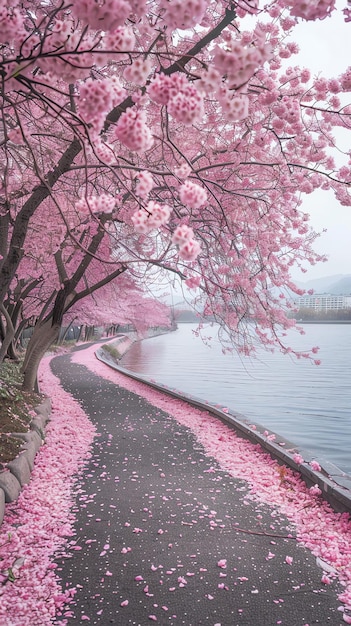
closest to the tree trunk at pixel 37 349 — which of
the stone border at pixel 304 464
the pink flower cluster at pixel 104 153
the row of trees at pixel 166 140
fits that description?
the row of trees at pixel 166 140

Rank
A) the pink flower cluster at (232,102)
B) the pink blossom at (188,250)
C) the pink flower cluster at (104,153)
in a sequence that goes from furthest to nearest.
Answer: the pink flower cluster at (104,153) → the pink blossom at (188,250) → the pink flower cluster at (232,102)

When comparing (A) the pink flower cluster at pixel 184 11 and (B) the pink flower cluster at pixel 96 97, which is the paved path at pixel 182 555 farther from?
(A) the pink flower cluster at pixel 184 11

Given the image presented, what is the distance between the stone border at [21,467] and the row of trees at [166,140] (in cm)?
212

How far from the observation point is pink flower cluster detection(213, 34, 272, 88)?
84.5 inches

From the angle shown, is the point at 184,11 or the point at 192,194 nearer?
the point at 184,11

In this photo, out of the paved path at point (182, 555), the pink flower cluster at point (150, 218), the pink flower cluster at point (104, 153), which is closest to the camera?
the pink flower cluster at point (150, 218)

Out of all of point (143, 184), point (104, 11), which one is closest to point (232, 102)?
point (143, 184)

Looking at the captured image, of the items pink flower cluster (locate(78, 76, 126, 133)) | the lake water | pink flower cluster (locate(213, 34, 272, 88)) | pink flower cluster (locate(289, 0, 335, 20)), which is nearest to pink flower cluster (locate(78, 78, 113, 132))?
pink flower cluster (locate(78, 76, 126, 133))

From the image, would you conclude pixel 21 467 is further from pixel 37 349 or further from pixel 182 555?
pixel 37 349

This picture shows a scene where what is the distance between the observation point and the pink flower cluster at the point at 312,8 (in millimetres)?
2041

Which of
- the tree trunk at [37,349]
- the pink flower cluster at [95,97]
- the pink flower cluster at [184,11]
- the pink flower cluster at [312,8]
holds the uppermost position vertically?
the pink flower cluster at [184,11]

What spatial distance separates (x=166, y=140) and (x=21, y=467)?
428 cm

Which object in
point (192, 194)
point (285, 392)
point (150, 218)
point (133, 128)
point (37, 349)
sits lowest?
point (285, 392)

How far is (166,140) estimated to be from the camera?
237 inches
